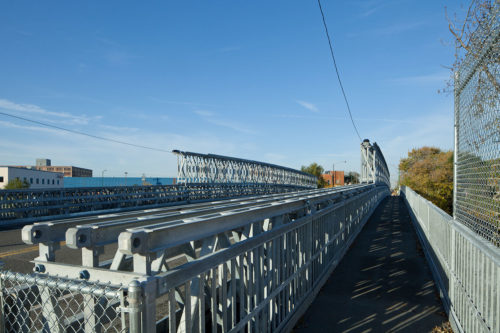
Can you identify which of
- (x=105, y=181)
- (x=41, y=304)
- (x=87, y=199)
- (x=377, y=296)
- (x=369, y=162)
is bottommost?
(x=377, y=296)

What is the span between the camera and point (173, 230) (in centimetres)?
239

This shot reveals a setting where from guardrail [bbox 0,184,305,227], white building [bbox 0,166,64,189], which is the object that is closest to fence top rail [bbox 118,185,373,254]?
guardrail [bbox 0,184,305,227]

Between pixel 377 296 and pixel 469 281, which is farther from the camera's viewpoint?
pixel 377 296

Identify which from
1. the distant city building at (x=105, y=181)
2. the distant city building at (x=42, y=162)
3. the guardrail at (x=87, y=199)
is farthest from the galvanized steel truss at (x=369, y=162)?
the distant city building at (x=42, y=162)

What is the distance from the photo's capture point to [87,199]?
17.2 meters

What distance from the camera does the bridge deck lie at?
16.2ft

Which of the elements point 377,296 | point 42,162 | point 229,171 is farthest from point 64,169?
point 377,296

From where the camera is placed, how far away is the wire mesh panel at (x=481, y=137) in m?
→ 3.71

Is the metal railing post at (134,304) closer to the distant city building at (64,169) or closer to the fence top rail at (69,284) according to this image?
the fence top rail at (69,284)

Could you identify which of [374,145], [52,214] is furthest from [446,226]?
[374,145]

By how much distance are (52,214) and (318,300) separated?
1335cm

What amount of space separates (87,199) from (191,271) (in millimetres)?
16519

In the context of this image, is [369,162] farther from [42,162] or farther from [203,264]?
[42,162]

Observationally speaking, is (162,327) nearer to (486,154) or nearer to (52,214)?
(486,154)
